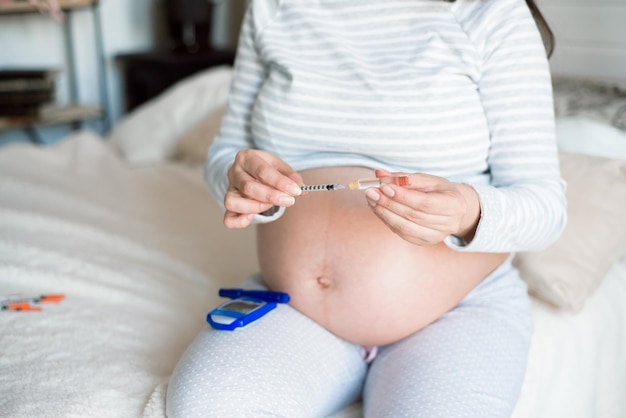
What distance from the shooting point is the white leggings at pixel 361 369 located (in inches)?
32.0

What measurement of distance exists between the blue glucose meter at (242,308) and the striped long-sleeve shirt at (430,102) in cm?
16

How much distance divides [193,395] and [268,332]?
137mm

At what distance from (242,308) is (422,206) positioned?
31 cm

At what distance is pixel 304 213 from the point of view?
0.97 meters

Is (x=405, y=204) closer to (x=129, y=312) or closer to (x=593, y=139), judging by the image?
(x=129, y=312)

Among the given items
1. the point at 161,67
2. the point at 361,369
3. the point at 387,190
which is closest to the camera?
the point at 387,190

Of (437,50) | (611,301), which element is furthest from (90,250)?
(611,301)

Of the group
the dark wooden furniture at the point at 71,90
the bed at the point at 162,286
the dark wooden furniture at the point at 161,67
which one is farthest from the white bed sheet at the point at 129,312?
the dark wooden furniture at the point at 161,67

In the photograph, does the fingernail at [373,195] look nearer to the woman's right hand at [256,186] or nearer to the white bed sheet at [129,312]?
the woman's right hand at [256,186]

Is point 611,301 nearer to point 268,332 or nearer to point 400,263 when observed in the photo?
point 400,263

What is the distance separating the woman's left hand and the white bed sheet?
297 millimetres

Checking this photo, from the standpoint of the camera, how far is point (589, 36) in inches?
64.7

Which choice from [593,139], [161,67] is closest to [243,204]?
[593,139]

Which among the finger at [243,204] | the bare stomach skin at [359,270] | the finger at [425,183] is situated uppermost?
the finger at [425,183]
